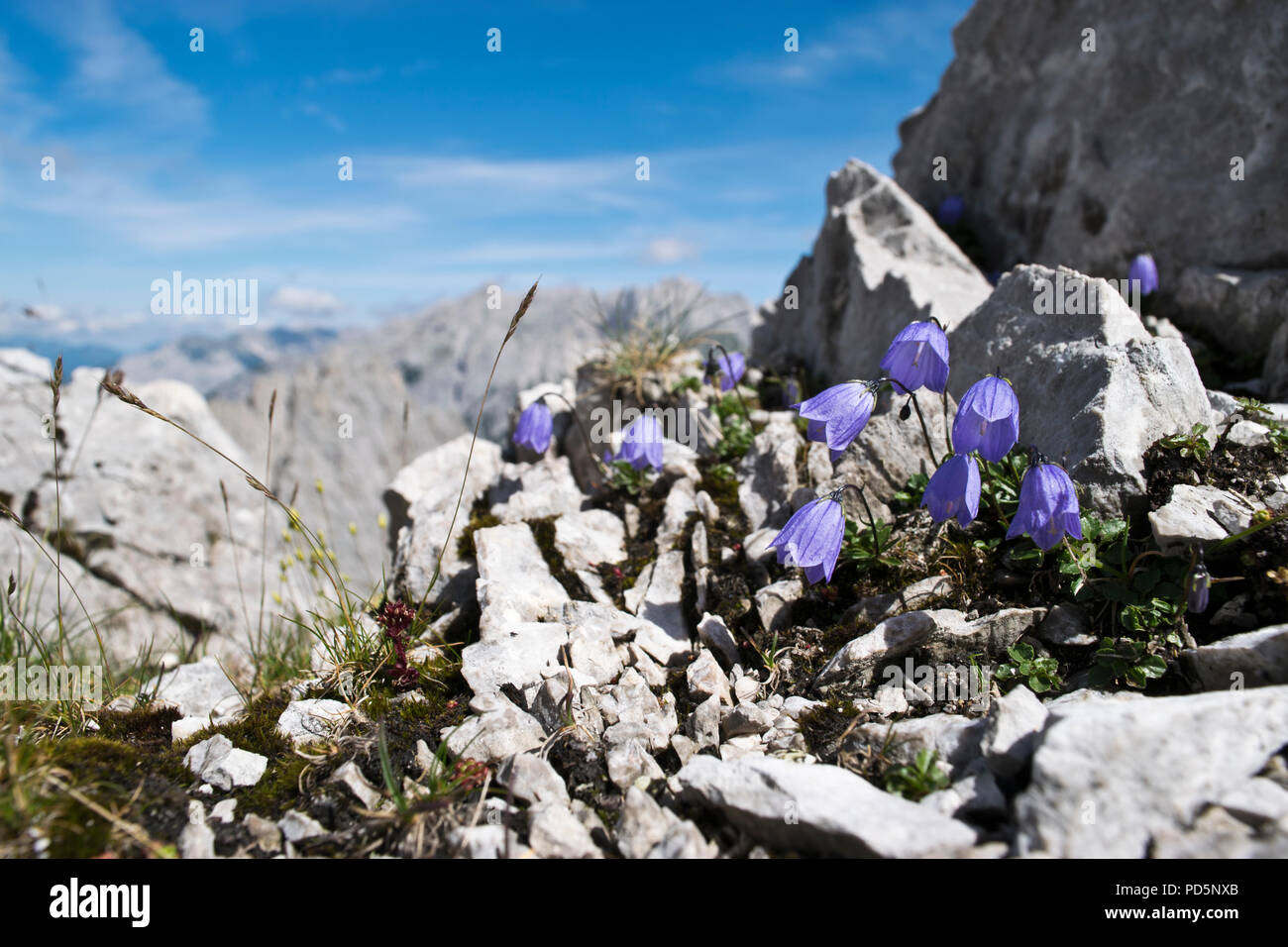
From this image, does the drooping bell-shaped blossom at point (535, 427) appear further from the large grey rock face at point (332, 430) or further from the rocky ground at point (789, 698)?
the large grey rock face at point (332, 430)

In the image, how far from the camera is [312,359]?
4983 inches

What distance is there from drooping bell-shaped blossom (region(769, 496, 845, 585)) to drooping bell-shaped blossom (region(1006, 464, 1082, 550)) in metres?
1.01

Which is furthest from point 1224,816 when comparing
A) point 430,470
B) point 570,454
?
point 430,470

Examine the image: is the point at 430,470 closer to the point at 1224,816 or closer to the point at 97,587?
the point at 97,587

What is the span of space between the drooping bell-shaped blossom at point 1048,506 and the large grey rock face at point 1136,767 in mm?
1130

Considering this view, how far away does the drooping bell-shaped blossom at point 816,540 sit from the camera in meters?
4.19

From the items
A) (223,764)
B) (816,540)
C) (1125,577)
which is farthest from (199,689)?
(1125,577)

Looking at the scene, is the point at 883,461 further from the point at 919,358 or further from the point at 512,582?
the point at 512,582

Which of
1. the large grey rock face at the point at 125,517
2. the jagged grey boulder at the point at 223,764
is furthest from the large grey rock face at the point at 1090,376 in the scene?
the large grey rock face at the point at 125,517

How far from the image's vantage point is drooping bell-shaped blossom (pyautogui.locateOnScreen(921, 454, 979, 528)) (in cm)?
409

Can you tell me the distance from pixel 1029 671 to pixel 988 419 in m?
1.37

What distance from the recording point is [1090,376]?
4.68 m

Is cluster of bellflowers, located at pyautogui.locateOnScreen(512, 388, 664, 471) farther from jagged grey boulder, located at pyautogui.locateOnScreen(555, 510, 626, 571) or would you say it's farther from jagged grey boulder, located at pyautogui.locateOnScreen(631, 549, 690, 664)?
jagged grey boulder, located at pyautogui.locateOnScreen(631, 549, 690, 664)
